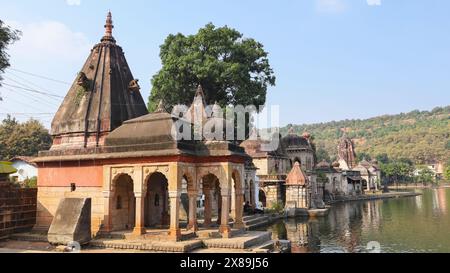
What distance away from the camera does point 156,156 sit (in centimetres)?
1449

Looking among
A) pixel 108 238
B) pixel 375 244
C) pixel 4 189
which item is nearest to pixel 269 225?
pixel 375 244

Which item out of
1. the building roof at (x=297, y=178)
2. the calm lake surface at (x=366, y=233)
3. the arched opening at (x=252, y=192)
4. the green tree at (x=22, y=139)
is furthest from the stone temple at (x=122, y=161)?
the green tree at (x=22, y=139)

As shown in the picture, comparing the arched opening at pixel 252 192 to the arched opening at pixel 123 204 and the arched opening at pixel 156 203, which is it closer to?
the arched opening at pixel 156 203

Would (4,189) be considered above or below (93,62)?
below

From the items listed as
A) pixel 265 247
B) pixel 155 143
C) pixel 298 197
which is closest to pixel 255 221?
pixel 298 197

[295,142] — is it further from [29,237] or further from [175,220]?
[29,237]

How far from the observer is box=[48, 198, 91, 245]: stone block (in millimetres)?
14078

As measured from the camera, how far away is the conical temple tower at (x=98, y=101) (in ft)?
56.3

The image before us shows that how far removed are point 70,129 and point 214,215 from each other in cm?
1367

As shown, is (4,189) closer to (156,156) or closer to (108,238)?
(108,238)

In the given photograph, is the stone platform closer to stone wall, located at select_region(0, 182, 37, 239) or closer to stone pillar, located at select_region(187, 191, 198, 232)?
stone pillar, located at select_region(187, 191, 198, 232)

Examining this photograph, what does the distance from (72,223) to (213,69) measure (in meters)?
18.9

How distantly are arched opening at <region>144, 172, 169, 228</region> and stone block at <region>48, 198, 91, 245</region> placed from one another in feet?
11.4

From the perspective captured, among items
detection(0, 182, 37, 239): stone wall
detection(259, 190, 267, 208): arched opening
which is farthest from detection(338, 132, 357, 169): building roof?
detection(0, 182, 37, 239): stone wall
